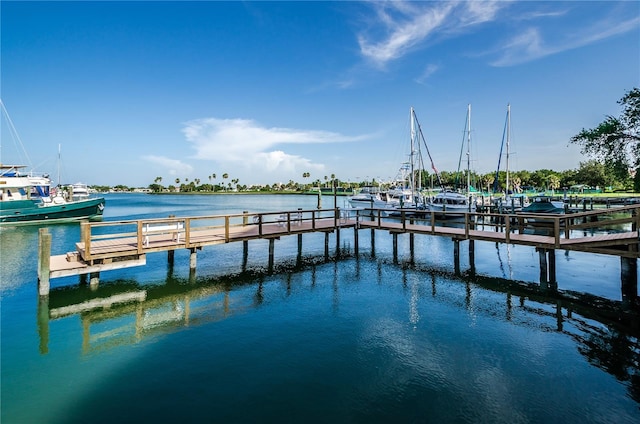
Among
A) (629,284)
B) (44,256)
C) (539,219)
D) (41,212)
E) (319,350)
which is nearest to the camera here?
(319,350)

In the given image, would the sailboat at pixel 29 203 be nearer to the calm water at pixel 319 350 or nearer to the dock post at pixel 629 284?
the calm water at pixel 319 350

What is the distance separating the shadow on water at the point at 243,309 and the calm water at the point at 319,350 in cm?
7

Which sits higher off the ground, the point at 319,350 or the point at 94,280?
the point at 94,280

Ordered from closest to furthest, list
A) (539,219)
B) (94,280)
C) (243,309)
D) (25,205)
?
(243,309)
(94,280)
(539,219)
(25,205)

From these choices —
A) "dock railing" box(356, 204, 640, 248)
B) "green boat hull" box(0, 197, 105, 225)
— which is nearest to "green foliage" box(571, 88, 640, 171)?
"dock railing" box(356, 204, 640, 248)

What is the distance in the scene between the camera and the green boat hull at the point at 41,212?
39312 mm

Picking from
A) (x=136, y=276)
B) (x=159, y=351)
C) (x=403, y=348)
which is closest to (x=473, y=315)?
(x=403, y=348)

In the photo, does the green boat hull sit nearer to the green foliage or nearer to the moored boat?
the moored boat

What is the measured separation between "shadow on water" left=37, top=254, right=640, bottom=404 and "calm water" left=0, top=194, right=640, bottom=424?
66 millimetres

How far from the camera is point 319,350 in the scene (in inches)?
345

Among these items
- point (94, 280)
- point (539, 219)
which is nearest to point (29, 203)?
point (94, 280)

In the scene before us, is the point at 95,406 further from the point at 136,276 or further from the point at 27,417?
the point at 136,276

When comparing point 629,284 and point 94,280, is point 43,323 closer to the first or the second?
point 94,280

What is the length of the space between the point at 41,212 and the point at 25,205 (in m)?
1.80
